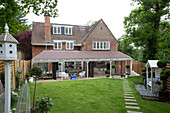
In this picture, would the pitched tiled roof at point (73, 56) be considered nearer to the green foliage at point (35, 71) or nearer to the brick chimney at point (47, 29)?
the brick chimney at point (47, 29)

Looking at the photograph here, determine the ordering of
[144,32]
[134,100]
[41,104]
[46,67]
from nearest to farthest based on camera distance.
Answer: [41,104] < [134,100] < [144,32] < [46,67]

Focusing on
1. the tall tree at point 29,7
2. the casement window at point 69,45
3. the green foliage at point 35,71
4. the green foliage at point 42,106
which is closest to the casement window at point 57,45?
the casement window at point 69,45

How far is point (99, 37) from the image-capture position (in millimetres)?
23906

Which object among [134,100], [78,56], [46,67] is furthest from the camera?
[46,67]

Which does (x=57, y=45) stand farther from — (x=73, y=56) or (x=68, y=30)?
(x=73, y=56)

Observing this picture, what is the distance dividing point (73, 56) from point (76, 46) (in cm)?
521

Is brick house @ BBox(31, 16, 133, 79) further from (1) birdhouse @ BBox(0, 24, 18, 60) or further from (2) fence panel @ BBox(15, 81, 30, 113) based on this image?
(1) birdhouse @ BBox(0, 24, 18, 60)

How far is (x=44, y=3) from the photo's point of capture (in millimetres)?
8273

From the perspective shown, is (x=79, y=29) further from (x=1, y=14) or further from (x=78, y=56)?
(x=1, y=14)

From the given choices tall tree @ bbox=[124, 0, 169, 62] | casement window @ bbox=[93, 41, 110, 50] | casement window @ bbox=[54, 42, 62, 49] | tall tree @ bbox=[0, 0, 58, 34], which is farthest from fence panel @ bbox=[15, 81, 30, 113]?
casement window @ bbox=[93, 41, 110, 50]

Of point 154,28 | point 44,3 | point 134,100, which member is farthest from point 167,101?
point 154,28

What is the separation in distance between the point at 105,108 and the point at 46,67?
16.5 metres

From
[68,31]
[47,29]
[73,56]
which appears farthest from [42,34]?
[73,56]

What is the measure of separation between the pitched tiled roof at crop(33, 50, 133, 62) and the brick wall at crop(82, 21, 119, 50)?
167 centimetres
